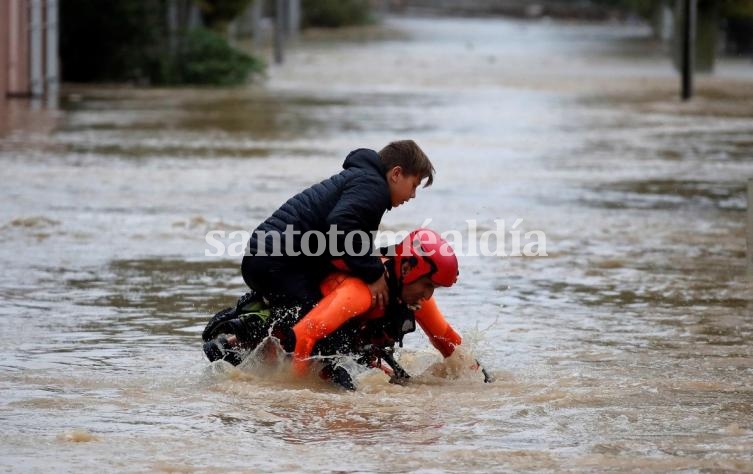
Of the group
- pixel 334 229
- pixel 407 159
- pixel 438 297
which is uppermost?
pixel 407 159

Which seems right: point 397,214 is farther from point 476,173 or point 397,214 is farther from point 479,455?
point 479,455

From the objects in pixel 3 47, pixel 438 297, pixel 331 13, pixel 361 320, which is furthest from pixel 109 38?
pixel 331 13

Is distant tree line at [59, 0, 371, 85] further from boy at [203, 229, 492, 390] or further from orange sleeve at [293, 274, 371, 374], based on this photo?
orange sleeve at [293, 274, 371, 374]

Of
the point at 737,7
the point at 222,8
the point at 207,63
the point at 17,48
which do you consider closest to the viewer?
the point at 17,48

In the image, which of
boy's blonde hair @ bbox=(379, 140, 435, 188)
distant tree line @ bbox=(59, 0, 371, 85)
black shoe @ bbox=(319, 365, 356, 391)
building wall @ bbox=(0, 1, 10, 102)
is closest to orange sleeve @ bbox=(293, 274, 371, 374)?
black shoe @ bbox=(319, 365, 356, 391)

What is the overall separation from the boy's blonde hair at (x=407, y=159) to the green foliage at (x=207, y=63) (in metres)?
23.8

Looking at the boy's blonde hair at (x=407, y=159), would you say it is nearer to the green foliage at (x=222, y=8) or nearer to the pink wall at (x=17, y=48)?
the pink wall at (x=17, y=48)

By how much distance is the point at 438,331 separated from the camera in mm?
7668

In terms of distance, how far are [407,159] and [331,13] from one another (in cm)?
5873

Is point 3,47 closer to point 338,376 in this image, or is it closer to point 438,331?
point 438,331

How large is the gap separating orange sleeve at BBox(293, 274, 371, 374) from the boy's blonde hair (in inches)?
20.3

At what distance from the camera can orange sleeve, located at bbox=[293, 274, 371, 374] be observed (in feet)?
23.6

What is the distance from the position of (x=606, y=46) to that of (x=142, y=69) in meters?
23.0

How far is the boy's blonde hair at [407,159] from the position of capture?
7258 millimetres
